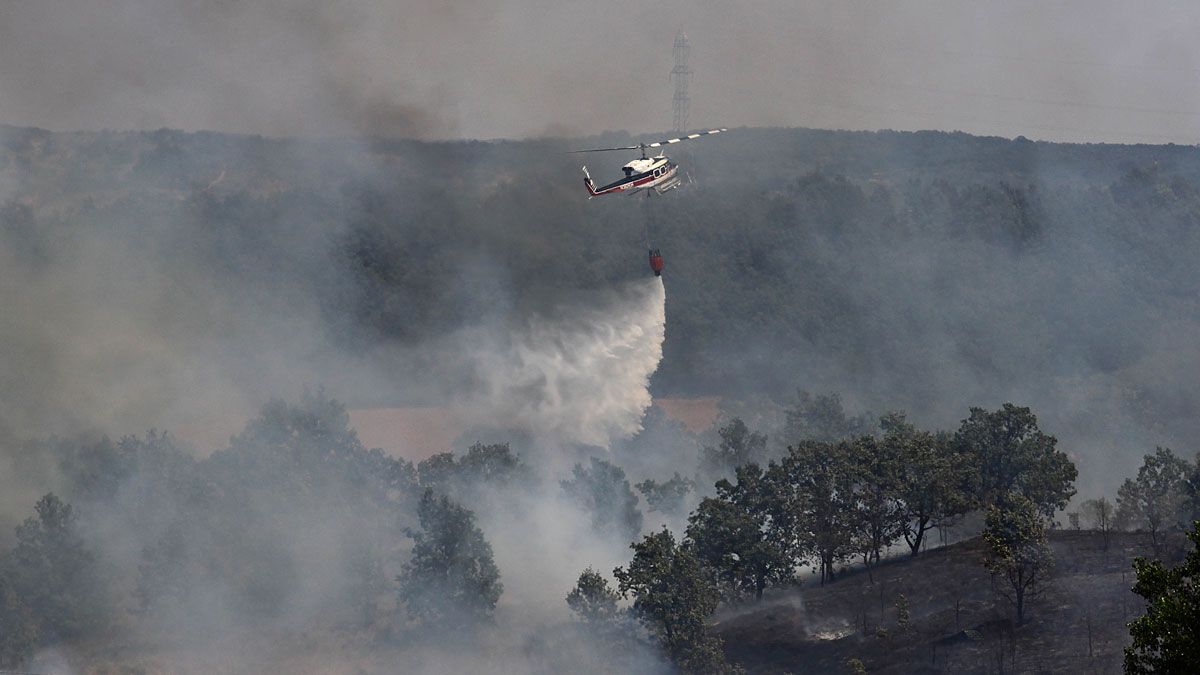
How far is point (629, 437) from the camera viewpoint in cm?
15575

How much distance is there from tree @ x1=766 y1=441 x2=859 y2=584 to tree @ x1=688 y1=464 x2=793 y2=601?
108 cm

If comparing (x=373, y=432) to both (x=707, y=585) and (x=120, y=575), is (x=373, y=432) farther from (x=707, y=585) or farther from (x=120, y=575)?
(x=707, y=585)

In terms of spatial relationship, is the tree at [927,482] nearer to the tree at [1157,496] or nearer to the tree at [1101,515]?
the tree at [1101,515]

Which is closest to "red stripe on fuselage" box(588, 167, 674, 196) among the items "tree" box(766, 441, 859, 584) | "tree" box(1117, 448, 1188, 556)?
"tree" box(766, 441, 859, 584)

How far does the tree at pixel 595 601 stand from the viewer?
105125 millimetres

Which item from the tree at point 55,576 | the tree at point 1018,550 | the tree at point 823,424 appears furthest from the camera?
the tree at point 823,424

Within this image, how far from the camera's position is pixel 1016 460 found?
4557 inches

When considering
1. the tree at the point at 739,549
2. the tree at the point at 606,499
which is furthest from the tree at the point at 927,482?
the tree at the point at 606,499

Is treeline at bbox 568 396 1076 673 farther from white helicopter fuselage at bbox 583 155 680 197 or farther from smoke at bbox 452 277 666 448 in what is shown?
white helicopter fuselage at bbox 583 155 680 197

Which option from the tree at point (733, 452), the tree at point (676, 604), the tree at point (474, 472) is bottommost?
the tree at point (676, 604)

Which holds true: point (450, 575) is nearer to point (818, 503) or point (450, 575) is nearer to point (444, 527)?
point (444, 527)

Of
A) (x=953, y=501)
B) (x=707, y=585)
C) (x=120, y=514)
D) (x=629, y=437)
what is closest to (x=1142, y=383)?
(x=629, y=437)

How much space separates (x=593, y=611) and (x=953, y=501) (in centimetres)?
2562

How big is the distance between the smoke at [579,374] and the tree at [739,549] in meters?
21.3
